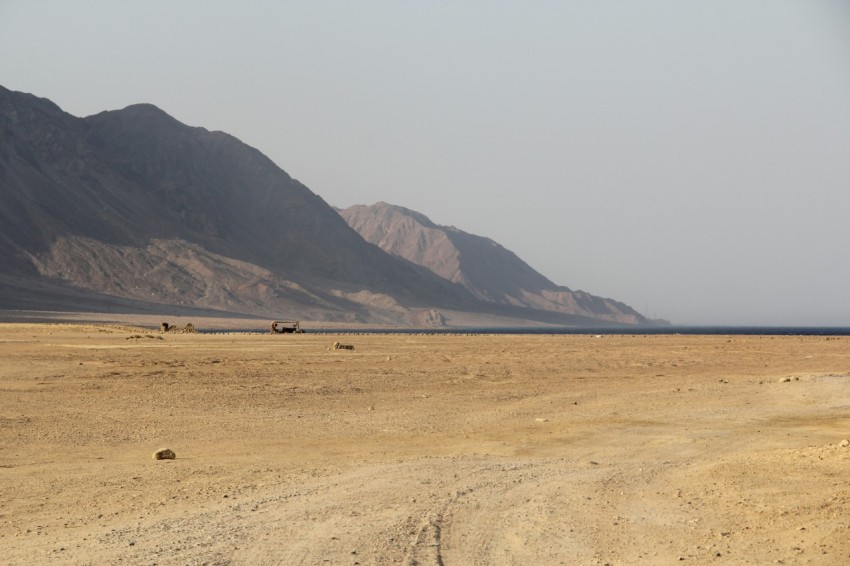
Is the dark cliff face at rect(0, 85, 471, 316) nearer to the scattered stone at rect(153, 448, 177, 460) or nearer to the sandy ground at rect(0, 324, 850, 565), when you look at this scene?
the sandy ground at rect(0, 324, 850, 565)

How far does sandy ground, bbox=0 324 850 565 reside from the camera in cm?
866

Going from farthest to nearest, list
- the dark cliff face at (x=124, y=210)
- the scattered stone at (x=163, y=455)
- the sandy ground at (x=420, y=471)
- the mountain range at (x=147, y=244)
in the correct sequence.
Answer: the dark cliff face at (x=124, y=210)
the mountain range at (x=147, y=244)
the scattered stone at (x=163, y=455)
the sandy ground at (x=420, y=471)

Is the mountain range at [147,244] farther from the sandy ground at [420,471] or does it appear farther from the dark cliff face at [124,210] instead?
the sandy ground at [420,471]

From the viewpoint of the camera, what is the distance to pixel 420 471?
12.4 metres

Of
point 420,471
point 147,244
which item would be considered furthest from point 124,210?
point 420,471

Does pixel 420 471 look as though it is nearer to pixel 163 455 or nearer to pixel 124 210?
pixel 163 455

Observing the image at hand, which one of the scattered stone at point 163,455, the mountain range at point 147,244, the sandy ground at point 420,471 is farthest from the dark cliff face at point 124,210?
the scattered stone at point 163,455

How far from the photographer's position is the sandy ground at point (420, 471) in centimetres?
866

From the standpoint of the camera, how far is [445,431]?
17500 mm

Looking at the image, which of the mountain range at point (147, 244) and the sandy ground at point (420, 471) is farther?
the mountain range at point (147, 244)

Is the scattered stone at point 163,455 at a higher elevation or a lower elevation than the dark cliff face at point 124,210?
lower

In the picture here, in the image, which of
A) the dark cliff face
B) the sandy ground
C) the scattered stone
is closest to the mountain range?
the dark cliff face

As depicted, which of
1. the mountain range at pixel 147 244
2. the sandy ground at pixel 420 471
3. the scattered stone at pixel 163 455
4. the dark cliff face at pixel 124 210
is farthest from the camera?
the dark cliff face at pixel 124 210

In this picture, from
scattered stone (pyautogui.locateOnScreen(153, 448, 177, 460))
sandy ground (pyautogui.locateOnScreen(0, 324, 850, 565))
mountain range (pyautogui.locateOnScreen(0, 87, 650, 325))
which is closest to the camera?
sandy ground (pyautogui.locateOnScreen(0, 324, 850, 565))
